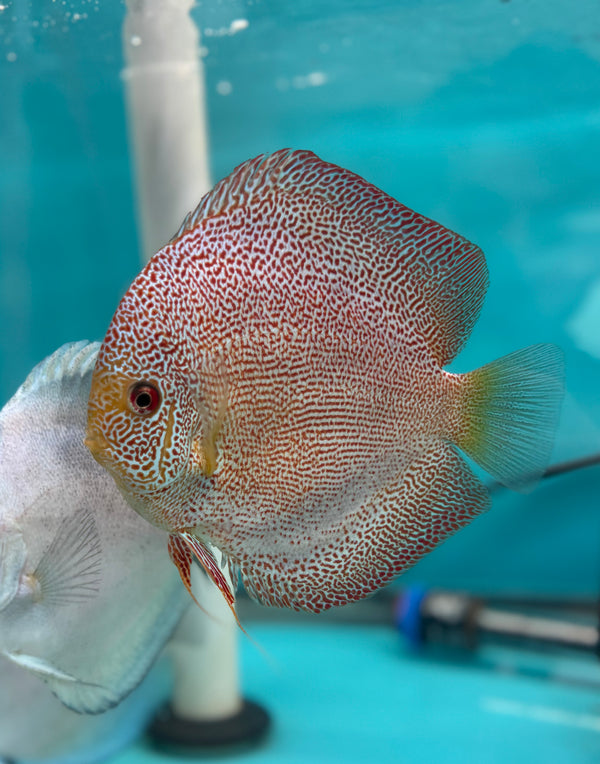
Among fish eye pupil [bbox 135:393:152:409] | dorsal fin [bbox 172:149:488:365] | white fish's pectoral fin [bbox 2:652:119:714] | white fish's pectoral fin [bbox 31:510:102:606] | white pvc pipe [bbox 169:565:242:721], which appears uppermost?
dorsal fin [bbox 172:149:488:365]

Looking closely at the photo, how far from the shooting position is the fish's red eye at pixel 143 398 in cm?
38

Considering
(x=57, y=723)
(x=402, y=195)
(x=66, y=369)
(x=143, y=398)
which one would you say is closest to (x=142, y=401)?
(x=143, y=398)

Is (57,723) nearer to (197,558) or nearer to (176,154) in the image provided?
(197,558)

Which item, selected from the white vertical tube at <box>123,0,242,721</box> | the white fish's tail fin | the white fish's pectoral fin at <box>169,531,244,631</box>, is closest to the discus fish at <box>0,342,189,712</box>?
the white fish's pectoral fin at <box>169,531,244,631</box>

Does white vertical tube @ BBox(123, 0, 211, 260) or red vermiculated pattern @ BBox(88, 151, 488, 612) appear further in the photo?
white vertical tube @ BBox(123, 0, 211, 260)

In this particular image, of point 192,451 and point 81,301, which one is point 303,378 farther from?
point 81,301

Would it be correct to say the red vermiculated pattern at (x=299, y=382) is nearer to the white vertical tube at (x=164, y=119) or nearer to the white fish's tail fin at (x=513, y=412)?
the white fish's tail fin at (x=513, y=412)

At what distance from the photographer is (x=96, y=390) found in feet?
1.25

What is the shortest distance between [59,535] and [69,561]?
2 cm

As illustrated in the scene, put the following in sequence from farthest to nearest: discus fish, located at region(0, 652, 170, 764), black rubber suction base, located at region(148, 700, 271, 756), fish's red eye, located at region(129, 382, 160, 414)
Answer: black rubber suction base, located at region(148, 700, 271, 756), discus fish, located at region(0, 652, 170, 764), fish's red eye, located at region(129, 382, 160, 414)

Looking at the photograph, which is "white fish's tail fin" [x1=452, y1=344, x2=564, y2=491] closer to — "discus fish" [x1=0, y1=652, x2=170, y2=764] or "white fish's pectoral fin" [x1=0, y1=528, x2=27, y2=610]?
"white fish's pectoral fin" [x1=0, y1=528, x2=27, y2=610]

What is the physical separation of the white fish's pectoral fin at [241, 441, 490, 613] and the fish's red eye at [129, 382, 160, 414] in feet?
0.41

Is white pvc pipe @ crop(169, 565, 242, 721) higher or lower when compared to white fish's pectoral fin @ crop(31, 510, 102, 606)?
lower

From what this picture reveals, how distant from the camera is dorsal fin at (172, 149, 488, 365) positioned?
42 cm
